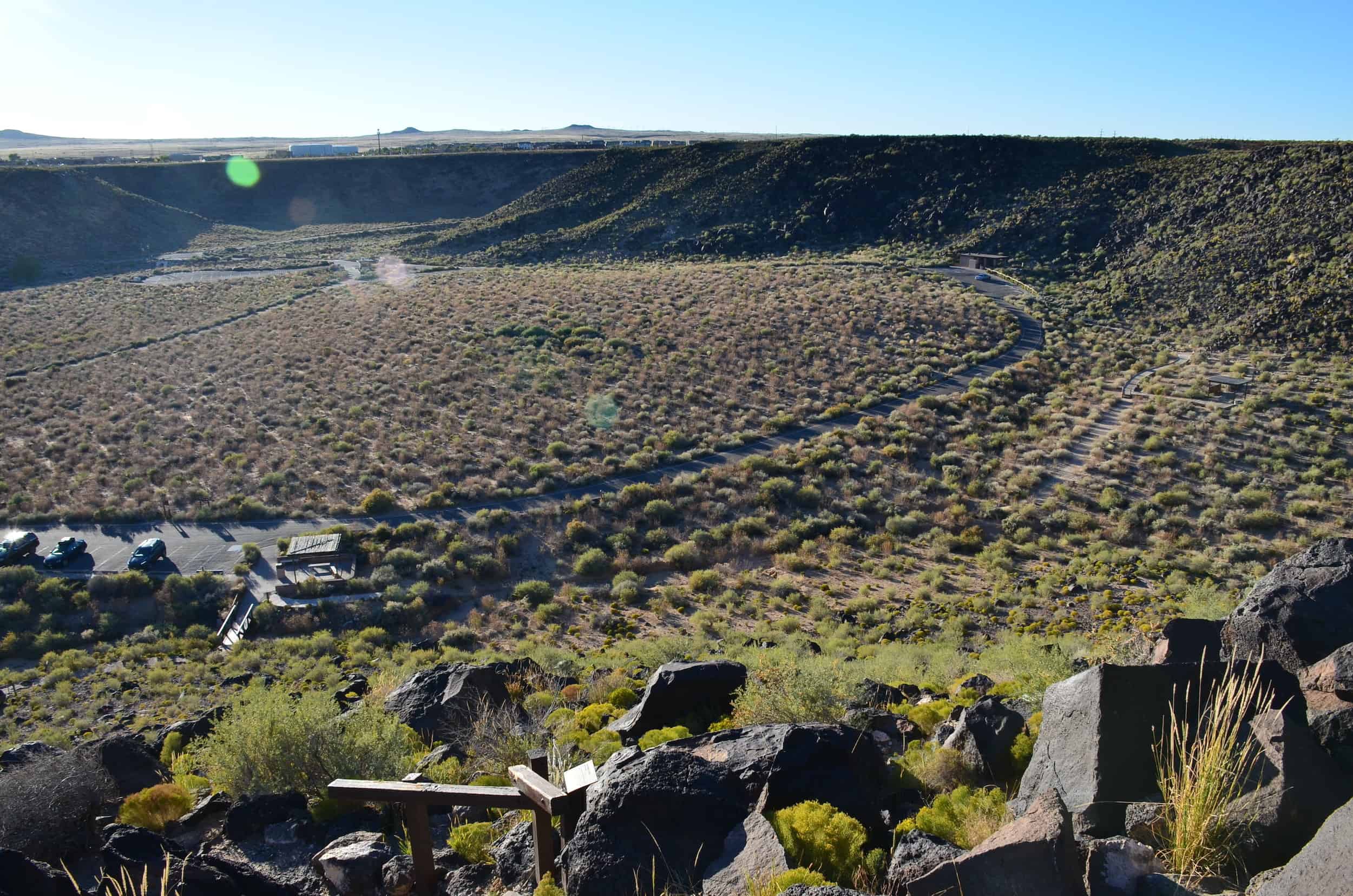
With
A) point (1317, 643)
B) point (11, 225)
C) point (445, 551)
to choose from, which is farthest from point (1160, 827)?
point (11, 225)

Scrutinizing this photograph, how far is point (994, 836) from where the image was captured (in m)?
5.17

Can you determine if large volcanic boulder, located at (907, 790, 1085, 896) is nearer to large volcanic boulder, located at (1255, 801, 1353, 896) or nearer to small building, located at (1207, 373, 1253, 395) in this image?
large volcanic boulder, located at (1255, 801, 1353, 896)

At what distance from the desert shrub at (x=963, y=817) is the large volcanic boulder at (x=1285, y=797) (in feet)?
5.61

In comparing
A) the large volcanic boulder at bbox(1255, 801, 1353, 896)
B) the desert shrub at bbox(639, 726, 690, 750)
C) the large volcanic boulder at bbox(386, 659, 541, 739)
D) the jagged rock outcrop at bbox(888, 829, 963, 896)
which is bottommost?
the large volcanic boulder at bbox(386, 659, 541, 739)

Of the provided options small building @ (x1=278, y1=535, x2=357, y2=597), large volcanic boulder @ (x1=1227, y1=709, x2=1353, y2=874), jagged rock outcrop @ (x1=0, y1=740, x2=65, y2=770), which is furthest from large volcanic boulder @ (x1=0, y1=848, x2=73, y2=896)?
small building @ (x1=278, y1=535, x2=357, y2=597)

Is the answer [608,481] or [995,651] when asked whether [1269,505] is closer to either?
[995,651]

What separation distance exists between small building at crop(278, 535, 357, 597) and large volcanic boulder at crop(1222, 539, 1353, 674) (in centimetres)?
1945

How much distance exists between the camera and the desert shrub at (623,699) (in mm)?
12539

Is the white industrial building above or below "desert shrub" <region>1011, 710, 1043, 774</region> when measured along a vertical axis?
above

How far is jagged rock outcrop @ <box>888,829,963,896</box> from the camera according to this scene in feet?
17.5

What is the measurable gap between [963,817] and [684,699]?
452 centimetres

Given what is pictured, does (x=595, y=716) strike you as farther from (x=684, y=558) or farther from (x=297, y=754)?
(x=684, y=558)

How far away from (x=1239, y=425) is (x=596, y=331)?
29.1m

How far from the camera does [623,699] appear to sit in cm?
1272
